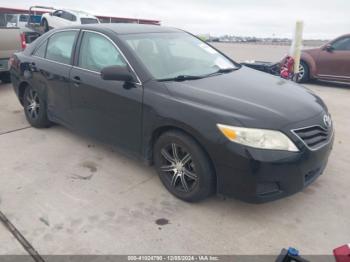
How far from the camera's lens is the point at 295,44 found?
25.7ft

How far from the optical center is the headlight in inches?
98.5

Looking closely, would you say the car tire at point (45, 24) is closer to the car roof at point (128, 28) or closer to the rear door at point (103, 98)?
the car roof at point (128, 28)

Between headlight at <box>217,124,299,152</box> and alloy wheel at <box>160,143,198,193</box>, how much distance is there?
0.49m

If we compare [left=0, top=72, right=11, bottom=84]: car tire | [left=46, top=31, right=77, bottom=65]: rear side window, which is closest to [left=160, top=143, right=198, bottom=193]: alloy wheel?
[left=46, top=31, right=77, bottom=65]: rear side window

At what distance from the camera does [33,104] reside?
478cm

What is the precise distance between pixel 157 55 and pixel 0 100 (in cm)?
449

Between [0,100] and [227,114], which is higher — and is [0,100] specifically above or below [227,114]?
Answer: below

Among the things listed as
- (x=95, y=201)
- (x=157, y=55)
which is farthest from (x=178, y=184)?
(x=157, y=55)

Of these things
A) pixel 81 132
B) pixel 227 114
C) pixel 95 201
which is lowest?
pixel 95 201

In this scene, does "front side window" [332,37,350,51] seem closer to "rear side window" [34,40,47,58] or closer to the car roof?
the car roof

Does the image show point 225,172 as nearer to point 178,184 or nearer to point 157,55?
point 178,184

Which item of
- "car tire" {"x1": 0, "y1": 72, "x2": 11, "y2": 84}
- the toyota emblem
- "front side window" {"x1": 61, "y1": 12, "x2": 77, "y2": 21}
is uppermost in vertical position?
"front side window" {"x1": 61, "y1": 12, "x2": 77, "y2": 21}

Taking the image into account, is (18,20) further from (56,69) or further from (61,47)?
(56,69)

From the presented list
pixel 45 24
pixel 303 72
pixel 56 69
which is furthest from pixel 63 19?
pixel 56 69
